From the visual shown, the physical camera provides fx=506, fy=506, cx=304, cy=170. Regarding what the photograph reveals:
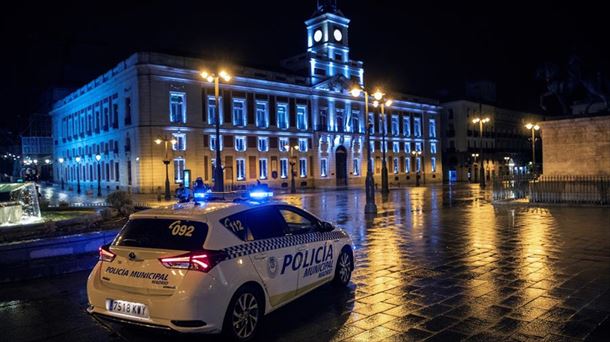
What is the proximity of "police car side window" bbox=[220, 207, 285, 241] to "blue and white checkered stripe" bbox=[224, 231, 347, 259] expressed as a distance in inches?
3.0

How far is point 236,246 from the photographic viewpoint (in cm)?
550

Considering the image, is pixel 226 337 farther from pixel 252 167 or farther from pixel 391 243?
pixel 252 167

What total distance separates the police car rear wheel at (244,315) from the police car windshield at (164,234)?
0.71 meters

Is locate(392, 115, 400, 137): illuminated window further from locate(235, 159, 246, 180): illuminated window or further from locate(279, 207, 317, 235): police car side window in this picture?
locate(279, 207, 317, 235): police car side window

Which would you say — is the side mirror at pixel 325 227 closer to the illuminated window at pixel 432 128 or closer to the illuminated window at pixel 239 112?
the illuminated window at pixel 239 112

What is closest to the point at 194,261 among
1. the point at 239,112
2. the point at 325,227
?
the point at 325,227

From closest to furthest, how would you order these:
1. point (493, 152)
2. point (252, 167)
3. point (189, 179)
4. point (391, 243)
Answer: point (391, 243), point (189, 179), point (252, 167), point (493, 152)

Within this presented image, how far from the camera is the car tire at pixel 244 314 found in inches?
206

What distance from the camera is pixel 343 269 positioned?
767 centimetres

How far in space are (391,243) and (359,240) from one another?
0.97 metres

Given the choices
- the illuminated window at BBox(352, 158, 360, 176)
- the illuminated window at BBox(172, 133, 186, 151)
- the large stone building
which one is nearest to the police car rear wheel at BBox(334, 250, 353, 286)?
the large stone building

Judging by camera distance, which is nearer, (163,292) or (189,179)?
(163,292)

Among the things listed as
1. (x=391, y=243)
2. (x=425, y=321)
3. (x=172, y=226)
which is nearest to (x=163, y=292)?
(x=172, y=226)

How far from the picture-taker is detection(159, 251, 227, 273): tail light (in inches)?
199
